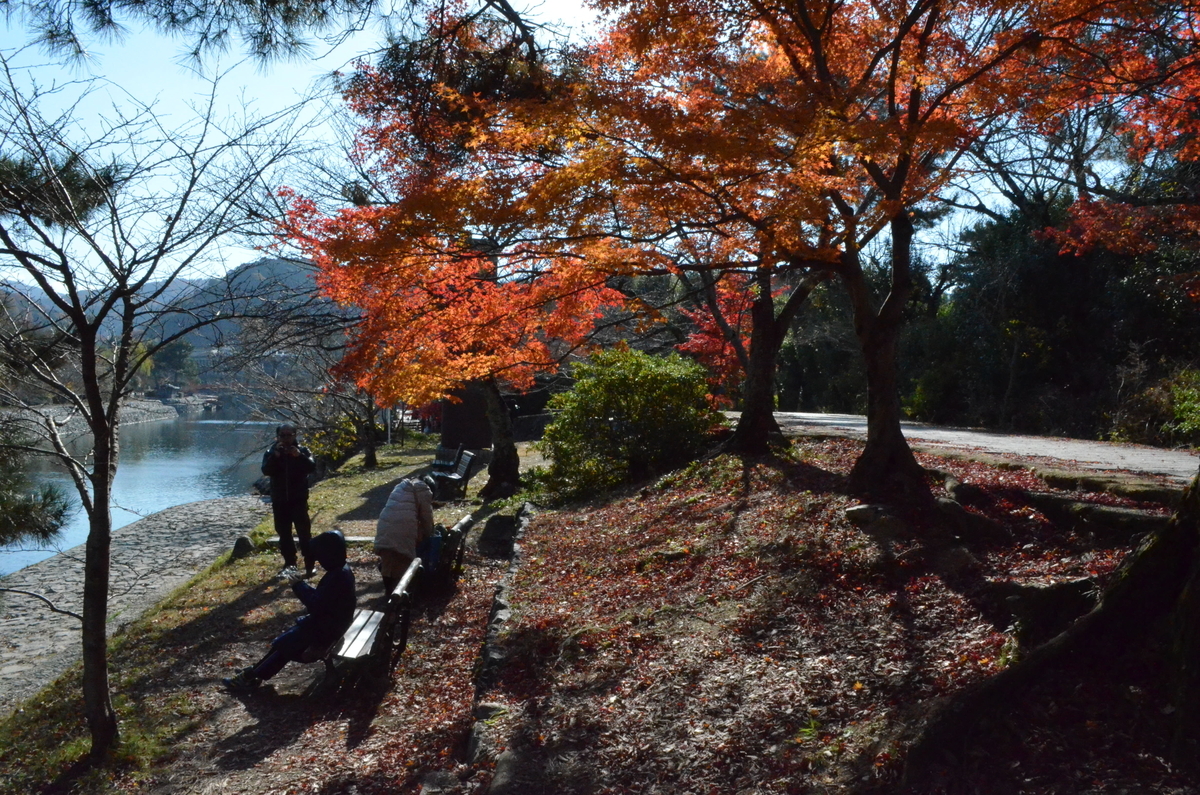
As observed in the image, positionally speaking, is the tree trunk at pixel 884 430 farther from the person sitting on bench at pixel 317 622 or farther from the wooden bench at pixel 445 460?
the wooden bench at pixel 445 460

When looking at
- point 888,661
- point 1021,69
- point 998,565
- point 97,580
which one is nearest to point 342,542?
point 97,580

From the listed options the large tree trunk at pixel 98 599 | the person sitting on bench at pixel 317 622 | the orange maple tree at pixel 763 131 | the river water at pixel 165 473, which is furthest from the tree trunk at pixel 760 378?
the river water at pixel 165 473

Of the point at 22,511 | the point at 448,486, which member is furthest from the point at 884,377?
the point at 22,511

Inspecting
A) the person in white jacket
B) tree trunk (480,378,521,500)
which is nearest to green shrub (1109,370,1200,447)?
tree trunk (480,378,521,500)

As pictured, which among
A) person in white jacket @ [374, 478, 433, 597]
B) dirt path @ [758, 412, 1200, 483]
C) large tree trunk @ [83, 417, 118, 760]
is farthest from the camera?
dirt path @ [758, 412, 1200, 483]

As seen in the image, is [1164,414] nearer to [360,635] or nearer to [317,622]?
[360,635]

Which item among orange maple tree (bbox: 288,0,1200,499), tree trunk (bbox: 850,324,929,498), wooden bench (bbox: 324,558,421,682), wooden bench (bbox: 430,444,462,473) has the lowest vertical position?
wooden bench (bbox: 324,558,421,682)

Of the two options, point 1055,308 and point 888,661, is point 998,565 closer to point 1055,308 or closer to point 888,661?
point 888,661

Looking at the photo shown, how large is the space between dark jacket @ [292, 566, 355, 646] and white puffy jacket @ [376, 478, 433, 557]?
1178mm

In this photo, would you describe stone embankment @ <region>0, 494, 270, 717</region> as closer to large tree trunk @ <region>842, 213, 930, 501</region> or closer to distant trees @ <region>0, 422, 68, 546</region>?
distant trees @ <region>0, 422, 68, 546</region>

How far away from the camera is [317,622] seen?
20.6ft

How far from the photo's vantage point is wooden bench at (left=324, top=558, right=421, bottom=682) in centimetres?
583

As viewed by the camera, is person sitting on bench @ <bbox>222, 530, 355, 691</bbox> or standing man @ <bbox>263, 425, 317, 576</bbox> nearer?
person sitting on bench @ <bbox>222, 530, 355, 691</bbox>

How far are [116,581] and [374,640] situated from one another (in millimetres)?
9046
